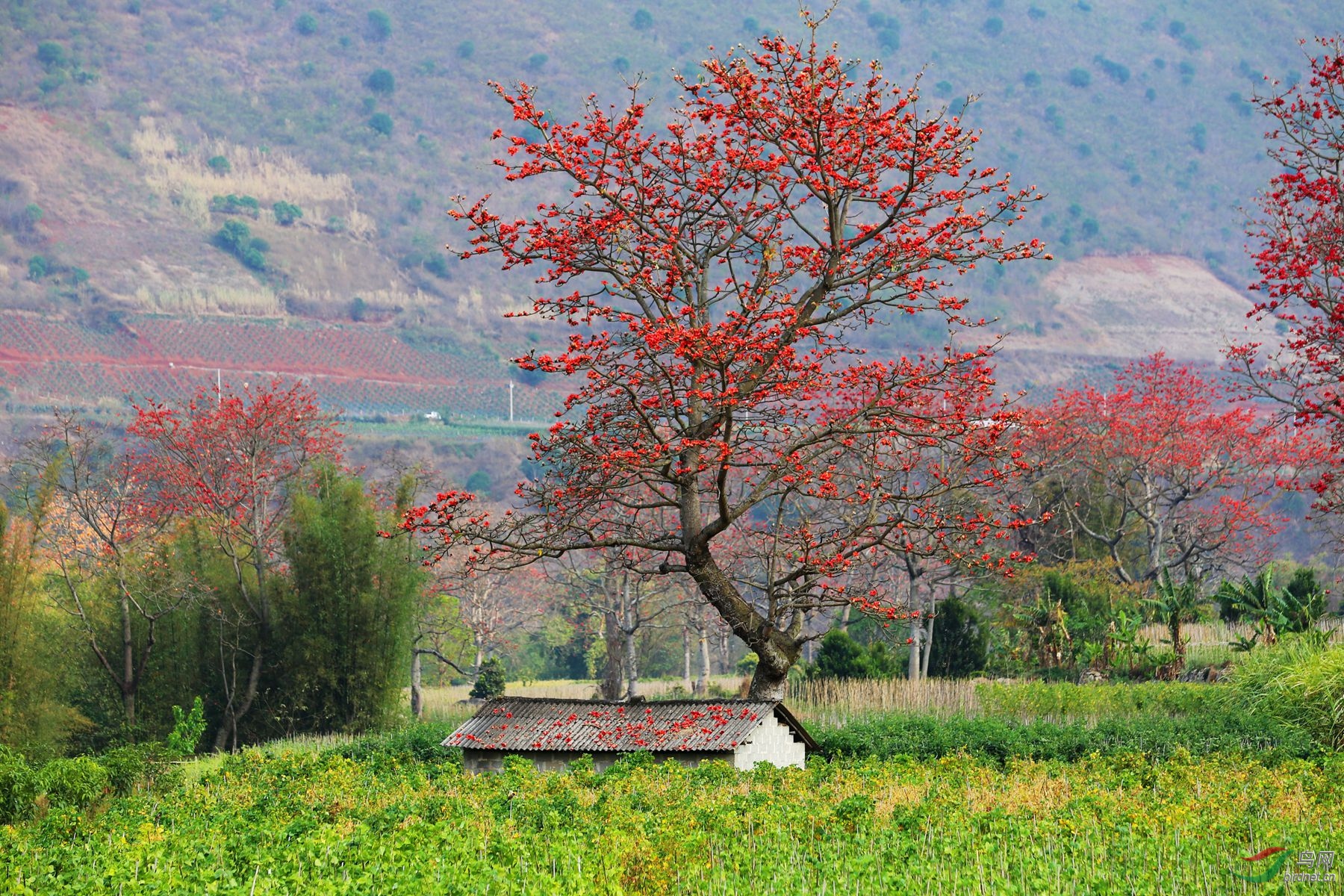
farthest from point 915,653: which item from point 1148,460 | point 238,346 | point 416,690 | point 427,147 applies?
point 427,147

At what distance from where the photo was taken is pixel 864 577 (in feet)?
127

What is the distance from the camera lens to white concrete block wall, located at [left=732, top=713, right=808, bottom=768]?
14.3 meters

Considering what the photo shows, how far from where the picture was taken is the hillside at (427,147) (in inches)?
4114

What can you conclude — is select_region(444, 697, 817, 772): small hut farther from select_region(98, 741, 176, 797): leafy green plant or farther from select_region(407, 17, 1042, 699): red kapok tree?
select_region(98, 741, 176, 797): leafy green plant

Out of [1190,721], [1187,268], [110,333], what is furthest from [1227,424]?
[1187,268]

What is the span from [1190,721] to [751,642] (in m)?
5.69

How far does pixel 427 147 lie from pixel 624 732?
127 m

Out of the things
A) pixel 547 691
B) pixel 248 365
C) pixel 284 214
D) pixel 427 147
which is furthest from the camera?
pixel 427 147

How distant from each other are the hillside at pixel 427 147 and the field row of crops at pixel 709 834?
81836 mm

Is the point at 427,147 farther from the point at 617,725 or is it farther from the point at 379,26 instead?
the point at 617,725

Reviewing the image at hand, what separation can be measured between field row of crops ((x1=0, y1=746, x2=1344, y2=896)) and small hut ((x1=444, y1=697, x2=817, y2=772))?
1.09 metres

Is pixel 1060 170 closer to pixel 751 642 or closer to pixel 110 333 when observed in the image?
pixel 110 333

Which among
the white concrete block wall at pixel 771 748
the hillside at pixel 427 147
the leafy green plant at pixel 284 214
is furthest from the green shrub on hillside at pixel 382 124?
the white concrete block wall at pixel 771 748

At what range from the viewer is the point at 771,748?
15.1 m
